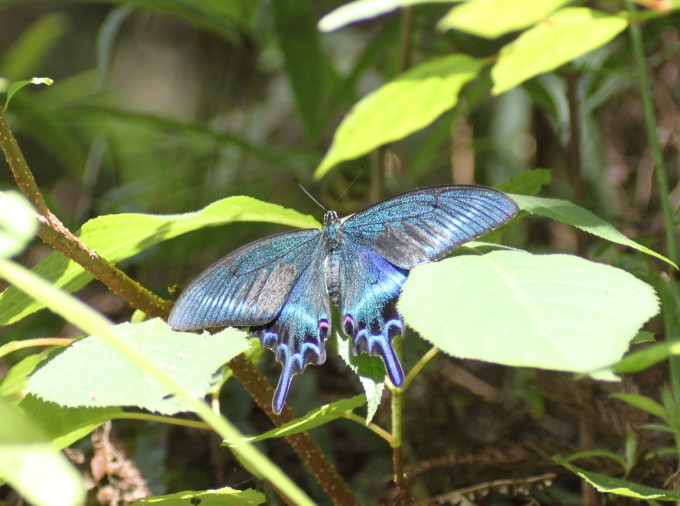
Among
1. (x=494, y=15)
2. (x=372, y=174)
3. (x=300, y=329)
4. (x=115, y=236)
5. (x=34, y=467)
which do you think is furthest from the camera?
(x=372, y=174)

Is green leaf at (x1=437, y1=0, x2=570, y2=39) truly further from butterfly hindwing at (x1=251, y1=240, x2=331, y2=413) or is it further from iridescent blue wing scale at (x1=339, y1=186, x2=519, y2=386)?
butterfly hindwing at (x1=251, y1=240, x2=331, y2=413)

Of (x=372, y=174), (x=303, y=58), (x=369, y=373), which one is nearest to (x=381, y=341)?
(x=369, y=373)

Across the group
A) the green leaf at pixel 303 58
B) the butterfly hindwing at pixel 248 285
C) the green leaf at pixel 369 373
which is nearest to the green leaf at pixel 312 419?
the green leaf at pixel 369 373

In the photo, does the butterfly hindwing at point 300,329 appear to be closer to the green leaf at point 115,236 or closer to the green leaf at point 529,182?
the green leaf at point 115,236

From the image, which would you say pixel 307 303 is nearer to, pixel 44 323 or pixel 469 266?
pixel 469 266

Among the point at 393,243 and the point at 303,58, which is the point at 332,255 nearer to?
the point at 393,243

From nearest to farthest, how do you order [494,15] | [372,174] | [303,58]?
[494,15], [372,174], [303,58]

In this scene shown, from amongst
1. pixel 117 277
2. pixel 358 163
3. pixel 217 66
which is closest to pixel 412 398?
pixel 358 163
